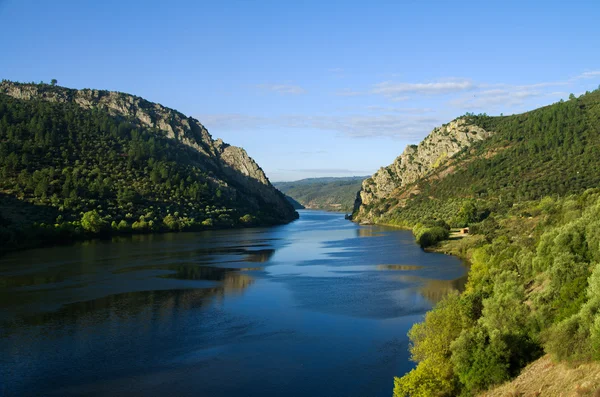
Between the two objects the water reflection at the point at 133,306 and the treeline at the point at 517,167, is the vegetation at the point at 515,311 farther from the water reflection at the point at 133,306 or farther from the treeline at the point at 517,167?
the treeline at the point at 517,167

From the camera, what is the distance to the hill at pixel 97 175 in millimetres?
95562

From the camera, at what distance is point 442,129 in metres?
190

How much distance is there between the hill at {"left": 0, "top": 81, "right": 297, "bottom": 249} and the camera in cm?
9556

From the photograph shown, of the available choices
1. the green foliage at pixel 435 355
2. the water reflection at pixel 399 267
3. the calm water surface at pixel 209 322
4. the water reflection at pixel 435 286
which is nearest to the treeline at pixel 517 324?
the green foliage at pixel 435 355

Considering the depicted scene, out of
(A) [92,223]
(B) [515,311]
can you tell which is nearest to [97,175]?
(A) [92,223]

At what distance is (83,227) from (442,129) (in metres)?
136

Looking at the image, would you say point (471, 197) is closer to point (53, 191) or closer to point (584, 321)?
point (53, 191)

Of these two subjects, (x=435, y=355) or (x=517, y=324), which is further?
(x=517, y=324)

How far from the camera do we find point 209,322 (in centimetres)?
3831

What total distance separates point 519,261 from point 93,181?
9897 cm

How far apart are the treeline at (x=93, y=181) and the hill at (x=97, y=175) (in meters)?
0.23

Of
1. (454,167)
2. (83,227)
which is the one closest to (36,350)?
(83,227)

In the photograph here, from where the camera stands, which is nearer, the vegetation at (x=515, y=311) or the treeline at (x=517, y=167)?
the vegetation at (x=515, y=311)

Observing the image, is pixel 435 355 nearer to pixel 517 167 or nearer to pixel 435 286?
pixel 435 286
